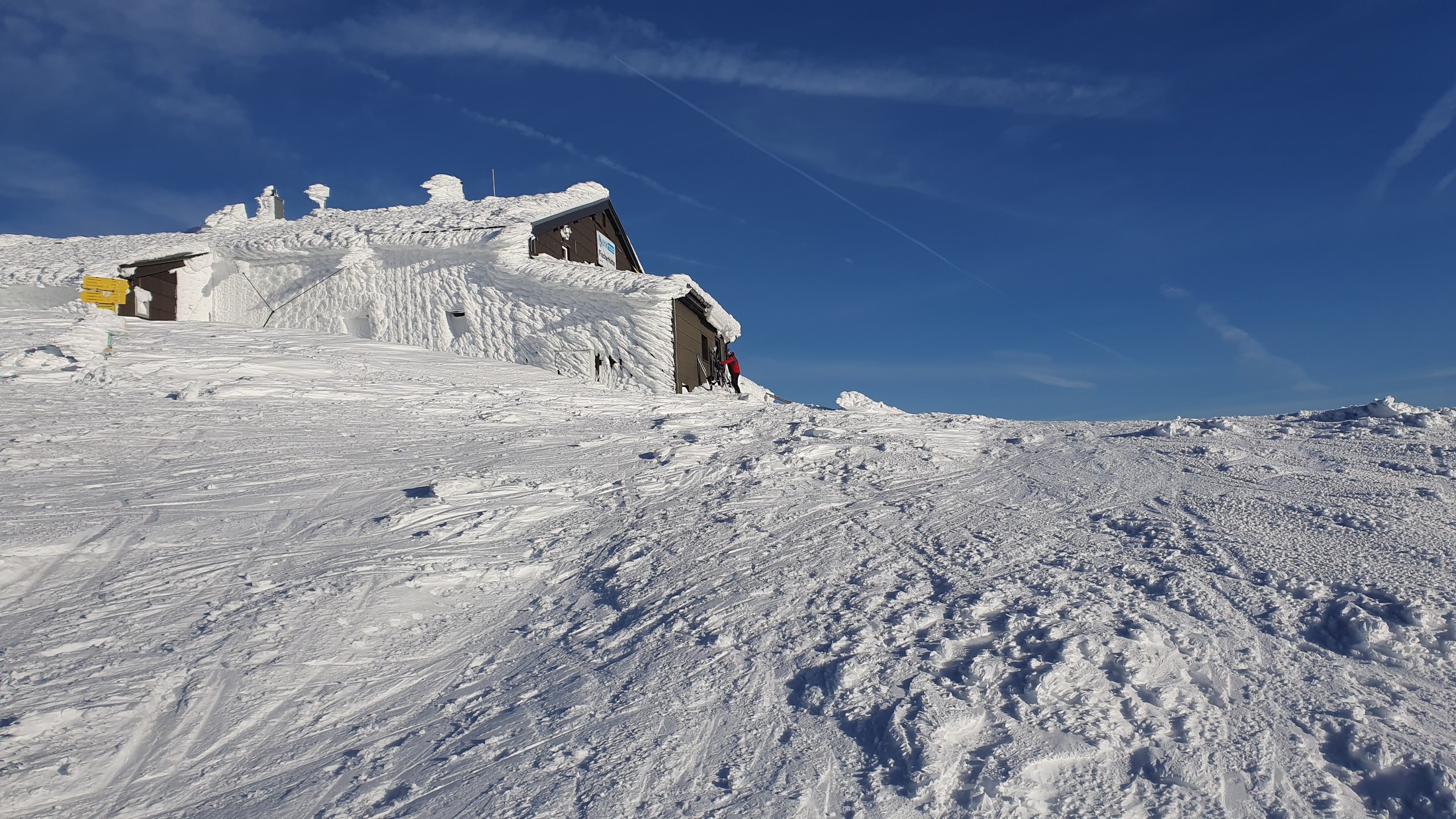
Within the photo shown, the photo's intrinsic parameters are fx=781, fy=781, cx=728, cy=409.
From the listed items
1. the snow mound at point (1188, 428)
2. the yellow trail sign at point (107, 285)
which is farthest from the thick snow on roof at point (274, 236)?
the snow mound at point (1188, 428)

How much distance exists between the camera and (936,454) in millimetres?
8383

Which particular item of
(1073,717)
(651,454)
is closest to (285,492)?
(651,454)

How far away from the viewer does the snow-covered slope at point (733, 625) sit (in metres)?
3.36

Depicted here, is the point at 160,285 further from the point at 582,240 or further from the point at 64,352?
the point at 582,240

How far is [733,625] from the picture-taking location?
4.75 metres

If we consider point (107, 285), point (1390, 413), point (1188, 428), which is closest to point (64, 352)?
point (107, 285)

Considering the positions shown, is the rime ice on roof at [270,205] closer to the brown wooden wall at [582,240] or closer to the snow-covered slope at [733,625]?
the brown wooden wall at [582,240]

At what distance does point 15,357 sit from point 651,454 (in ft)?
31.7

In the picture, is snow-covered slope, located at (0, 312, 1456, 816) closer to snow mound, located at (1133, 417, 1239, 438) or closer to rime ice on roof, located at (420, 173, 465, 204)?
snow mound, located at (1133, 417, 1239, 438)

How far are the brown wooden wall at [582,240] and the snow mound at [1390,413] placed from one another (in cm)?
1382

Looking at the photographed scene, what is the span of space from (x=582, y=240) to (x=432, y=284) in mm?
4302

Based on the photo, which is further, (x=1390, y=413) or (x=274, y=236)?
(x=274, y=236)

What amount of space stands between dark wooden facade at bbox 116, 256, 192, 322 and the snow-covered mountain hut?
27 millimetres

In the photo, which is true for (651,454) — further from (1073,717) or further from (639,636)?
(1073,717)
